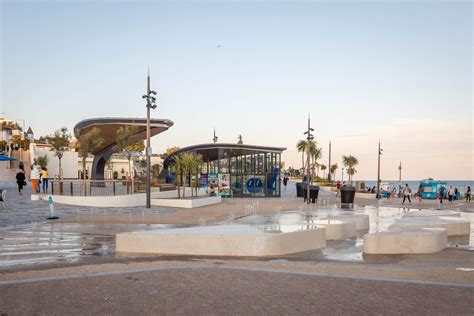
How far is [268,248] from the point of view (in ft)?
36.2

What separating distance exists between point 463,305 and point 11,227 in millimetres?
14991

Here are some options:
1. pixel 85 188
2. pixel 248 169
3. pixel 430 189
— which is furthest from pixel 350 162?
pixel 85 188

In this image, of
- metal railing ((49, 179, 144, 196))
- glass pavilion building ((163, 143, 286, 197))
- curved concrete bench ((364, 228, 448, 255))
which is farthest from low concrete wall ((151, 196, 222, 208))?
curved concrete bench ((364, 228, 448, 255))

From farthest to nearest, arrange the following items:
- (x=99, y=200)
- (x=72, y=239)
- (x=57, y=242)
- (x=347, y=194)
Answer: (x=347, y=194) → (x=99, y=200) → (x=72, y=239) → (x=57, y=242)

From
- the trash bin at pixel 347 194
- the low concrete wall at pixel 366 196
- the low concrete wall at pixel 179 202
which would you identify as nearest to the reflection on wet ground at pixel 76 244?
the low concrete wall at pixel 179 202

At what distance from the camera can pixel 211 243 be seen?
36.3ft

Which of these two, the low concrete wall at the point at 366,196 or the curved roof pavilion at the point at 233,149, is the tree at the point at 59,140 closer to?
the curved roof pavilion at the point at 233,149

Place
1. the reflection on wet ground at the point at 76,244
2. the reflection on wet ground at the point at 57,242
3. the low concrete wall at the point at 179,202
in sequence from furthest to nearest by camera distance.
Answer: the low concrete wall at the point at 179,202
the reflection on wet ground at the point at 76,244
the reflection on wet ground at the point at 57,242

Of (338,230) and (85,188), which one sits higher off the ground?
(85,188)

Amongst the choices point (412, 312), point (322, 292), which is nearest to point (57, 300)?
point (322, 292)

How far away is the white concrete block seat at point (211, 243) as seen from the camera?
11000mm

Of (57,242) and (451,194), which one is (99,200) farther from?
(451,194)

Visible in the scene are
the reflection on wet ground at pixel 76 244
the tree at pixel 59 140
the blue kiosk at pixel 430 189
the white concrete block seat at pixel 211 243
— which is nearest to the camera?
the reflection on wet ground at pixel 76 244

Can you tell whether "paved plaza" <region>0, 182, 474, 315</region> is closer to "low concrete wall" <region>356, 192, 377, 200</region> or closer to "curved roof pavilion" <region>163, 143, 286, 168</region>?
"curved roof pavilion" <region>163, 143, 286, 168</region>
